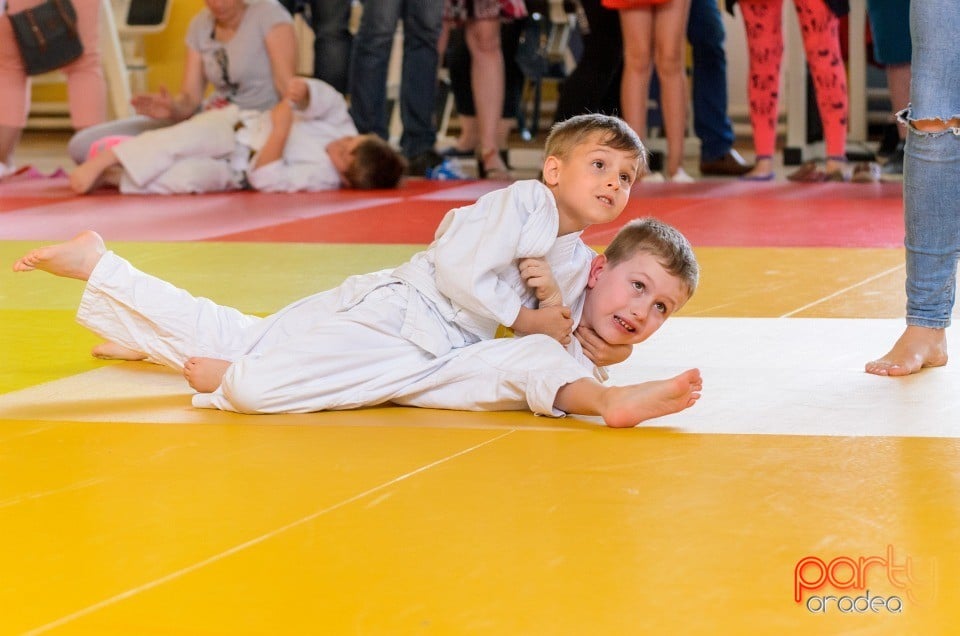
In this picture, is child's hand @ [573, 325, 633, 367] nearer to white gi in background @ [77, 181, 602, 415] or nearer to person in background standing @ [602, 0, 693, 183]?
white gi in background @ [77, 181, 602, 415]

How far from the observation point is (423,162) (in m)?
7.30

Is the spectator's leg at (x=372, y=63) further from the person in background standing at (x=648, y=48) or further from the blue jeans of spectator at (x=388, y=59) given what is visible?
the person in background standing at (x=648, y=48)

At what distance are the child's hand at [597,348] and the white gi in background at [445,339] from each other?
1.1 inches

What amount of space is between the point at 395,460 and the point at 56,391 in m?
0.86

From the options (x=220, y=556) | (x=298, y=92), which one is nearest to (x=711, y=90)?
(x=298, y=92)

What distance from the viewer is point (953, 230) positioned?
268cm

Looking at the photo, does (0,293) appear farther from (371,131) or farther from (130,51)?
(130,51)

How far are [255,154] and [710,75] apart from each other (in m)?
2.44

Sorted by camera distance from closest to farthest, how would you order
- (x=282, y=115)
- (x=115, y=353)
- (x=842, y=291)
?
(x=115, y=353)
(x=842, y=291)
(x=282, y=115)

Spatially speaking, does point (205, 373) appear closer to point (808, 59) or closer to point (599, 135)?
point (599, 135)

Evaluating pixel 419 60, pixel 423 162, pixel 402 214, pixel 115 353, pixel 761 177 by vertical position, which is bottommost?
pixel 761 177

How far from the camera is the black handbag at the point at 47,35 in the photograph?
23.4 feet

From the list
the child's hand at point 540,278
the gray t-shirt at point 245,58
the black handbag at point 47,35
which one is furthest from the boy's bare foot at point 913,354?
the black handbag at point 47,35

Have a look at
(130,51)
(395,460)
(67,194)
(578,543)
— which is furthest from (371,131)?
(578,543)
